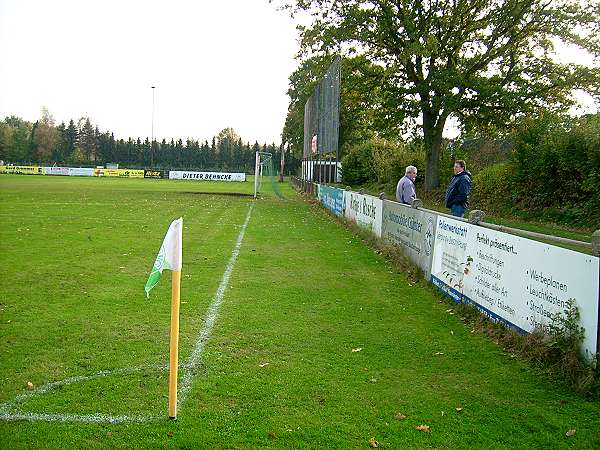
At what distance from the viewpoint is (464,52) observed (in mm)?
29984

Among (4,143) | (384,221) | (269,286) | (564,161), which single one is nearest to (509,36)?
(564,161)

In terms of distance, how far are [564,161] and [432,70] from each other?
10972 mm

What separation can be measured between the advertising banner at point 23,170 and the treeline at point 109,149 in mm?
24253

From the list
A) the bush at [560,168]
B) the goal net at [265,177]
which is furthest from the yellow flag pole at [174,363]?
the goal net at [265,177]

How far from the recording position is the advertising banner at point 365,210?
15.0 metres

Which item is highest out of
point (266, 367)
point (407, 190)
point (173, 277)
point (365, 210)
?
point (407, 190)

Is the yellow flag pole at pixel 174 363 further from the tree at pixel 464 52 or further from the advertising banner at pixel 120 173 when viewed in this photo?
the advertising banner at pixel 120 173

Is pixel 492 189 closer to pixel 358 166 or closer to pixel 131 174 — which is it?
pixel 358 166

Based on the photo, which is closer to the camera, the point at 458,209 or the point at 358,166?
the point at 458,209

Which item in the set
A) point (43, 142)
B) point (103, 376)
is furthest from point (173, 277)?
point (43, 142)

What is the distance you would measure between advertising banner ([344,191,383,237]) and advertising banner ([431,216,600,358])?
17.9 feet

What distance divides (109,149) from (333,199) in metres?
98.2

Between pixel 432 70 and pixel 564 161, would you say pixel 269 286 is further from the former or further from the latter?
pixel 432 70

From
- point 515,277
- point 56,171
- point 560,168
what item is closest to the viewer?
point 515,277
